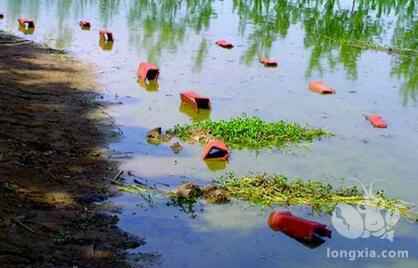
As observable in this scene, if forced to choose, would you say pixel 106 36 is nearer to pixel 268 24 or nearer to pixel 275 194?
pixel 268 24

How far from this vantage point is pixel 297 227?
4.88 m

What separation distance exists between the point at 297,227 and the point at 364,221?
2.40ft

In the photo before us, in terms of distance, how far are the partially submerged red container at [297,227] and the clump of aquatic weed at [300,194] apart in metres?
0.38

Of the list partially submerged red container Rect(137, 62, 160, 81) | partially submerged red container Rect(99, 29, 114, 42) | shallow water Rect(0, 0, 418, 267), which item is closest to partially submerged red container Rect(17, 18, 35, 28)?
shallow water Rect(0, 0, 418, 267)

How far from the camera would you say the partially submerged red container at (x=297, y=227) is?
15.9 feet

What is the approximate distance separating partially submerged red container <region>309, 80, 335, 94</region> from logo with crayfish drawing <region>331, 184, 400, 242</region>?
4.07 meters

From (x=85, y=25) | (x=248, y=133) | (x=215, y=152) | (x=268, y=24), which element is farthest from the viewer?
(x=268, y=24)

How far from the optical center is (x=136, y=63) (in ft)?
34.4

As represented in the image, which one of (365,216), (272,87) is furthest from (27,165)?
(272,87)

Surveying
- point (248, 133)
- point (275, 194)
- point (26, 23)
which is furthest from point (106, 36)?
point (275, 194)

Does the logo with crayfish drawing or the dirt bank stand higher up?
the dirt bank

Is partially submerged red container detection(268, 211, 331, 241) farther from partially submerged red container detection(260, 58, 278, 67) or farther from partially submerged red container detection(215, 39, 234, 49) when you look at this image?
partially submerged red container detection(215, 39, 234, 49)

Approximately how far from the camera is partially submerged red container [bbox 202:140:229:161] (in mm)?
6359

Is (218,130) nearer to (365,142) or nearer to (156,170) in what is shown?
(156,170)
